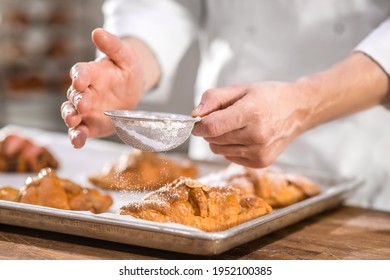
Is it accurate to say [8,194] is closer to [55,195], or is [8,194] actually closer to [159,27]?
[55,195]

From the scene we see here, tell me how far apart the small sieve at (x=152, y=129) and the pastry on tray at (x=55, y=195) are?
0.22 meters

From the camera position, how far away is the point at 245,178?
180 cm

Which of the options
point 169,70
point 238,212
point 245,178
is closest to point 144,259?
point 238,212

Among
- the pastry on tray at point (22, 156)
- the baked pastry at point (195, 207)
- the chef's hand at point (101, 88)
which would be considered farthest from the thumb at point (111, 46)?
the pastry on tray at point (22, 156)

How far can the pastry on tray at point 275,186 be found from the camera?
175cm

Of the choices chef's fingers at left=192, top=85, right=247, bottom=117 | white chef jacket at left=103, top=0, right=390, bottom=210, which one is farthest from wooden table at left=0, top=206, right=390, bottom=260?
white chef jacket at left=103, top=0, right=390, bottom=210

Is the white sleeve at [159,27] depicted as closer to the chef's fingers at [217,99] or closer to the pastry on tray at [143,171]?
the pastry on tray at [143,171]

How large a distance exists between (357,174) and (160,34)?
0.81 metres

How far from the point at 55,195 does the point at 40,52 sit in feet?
12.6

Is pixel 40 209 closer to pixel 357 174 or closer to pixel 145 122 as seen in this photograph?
pixel 145 122

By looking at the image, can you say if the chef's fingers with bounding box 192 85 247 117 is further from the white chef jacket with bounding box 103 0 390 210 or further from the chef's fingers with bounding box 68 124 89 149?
the white chef jacket with bounding box 103 0 390 210

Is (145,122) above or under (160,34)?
under

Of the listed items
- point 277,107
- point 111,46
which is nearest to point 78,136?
point 111,46

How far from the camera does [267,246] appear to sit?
1.42 metres
